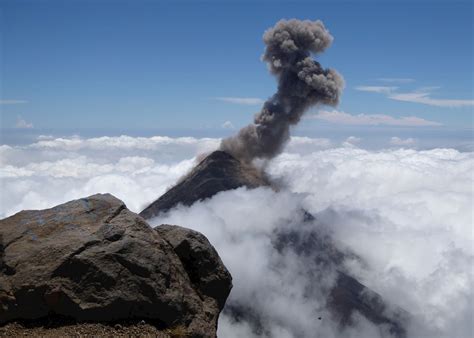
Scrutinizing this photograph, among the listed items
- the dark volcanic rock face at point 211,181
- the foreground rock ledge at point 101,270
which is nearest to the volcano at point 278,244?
the dark volcanic rock face at point 211,181

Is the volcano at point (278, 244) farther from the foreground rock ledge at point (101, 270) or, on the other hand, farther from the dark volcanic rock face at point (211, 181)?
the foreground rock ledge at point (101, 270)

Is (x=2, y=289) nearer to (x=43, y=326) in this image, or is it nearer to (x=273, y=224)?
(x=43, y=326)

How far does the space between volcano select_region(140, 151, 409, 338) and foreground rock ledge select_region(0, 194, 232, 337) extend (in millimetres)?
93804

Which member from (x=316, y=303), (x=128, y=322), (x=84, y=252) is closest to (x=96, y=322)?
(x=128, y=322)

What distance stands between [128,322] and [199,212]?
362ft

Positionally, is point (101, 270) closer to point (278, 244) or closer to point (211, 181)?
point (211, 181)

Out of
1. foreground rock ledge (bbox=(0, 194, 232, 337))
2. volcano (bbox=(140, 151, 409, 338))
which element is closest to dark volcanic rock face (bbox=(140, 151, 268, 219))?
volcano (bbox=(140, 151, 409, 338))

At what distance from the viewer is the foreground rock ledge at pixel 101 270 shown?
1397cm

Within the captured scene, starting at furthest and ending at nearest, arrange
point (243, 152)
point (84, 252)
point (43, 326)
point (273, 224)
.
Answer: point (273, 224) < point (243, 152) < point (84, 252) < point (43, 326)

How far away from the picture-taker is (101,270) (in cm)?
1444

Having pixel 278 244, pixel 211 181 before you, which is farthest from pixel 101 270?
pixel 278 244

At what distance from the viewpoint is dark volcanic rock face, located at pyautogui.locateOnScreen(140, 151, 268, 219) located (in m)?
112

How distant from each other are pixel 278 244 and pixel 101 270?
130m

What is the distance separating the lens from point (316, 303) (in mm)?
128500
